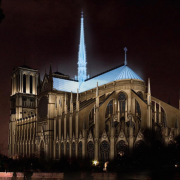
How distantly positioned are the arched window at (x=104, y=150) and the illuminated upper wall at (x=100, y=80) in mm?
14019

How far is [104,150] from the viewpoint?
50.3 meters

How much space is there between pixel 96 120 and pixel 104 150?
4737mm

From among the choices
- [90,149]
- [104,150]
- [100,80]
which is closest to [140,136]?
[104,150]

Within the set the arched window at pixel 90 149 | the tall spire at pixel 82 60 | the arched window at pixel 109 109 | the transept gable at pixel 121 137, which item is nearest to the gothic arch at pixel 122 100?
the arched window at pixel 109 109

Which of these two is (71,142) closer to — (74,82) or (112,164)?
(112,164)

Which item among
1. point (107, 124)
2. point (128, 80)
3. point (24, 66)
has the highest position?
point (24, 66)

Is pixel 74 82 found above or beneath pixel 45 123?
above

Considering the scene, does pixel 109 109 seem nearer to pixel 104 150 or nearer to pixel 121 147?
pixel 104 150

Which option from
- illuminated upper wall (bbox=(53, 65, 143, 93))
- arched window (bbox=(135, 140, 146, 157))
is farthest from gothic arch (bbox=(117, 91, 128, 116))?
arched window (bbox=(135, 140, 146, 157))

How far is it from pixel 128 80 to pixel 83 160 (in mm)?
15093

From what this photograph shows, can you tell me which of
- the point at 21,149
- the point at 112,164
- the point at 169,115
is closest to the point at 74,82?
the point at 21,149

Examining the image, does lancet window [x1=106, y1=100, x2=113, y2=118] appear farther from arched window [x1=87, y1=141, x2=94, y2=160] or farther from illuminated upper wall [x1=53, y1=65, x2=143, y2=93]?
arched window [x1=87, y1=141, x2=94, y2=160]

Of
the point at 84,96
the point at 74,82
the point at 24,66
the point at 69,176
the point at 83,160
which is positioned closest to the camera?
the point at 69,176

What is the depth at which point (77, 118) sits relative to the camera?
56.8 m
